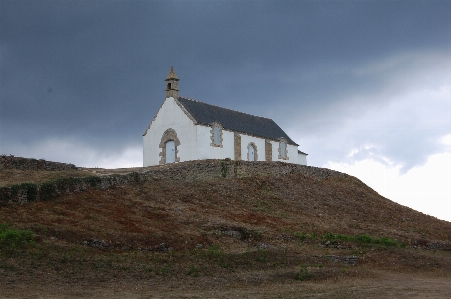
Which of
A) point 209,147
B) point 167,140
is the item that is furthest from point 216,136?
point 167,140

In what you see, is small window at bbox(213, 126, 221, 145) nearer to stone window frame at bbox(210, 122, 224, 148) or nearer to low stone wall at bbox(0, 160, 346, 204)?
stone window frame at bbox(210, 122, 224, 148)

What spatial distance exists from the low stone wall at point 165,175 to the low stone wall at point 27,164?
2544 millimetres

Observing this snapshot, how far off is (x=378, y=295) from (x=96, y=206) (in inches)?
527

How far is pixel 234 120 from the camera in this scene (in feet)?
152

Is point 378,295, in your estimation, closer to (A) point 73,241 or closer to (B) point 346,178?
(A) point 73,241

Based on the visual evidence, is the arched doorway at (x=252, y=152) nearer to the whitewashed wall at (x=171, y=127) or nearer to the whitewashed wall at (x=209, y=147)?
the whitewashed wall at (x=209, y=147)

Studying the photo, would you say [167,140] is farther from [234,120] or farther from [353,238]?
[353,238]

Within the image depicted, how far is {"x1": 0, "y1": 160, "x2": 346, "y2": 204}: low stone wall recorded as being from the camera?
24.5 metres

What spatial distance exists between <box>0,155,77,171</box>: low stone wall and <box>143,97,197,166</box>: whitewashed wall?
9.04 m

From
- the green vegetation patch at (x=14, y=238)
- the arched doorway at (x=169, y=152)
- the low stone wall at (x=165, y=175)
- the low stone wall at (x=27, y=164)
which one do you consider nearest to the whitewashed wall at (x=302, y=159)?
the low stone wall at (x=165, y=175)

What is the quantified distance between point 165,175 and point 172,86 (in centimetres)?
1028

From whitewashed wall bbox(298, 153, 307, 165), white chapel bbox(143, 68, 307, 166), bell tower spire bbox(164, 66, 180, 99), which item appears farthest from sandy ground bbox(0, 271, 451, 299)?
whitewashed wall bbox(298, 153, 307, 165)

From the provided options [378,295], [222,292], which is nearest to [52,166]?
[222,292]

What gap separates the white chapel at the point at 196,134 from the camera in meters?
41.9
